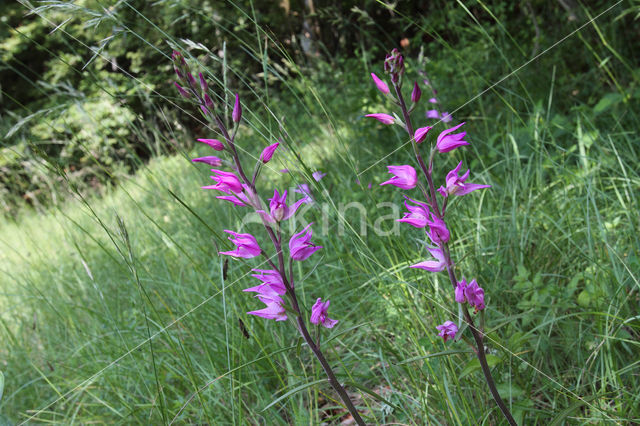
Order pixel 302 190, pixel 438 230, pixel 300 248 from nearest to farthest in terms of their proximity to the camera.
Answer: pixel 438 230, pixel 300 248, pixel 302 190

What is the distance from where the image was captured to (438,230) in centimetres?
87

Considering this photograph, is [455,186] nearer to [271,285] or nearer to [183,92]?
[271,285]

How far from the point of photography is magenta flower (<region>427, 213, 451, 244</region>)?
0.86 metres

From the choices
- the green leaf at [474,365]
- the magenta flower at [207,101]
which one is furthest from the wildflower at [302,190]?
the green leaf at [474,365]

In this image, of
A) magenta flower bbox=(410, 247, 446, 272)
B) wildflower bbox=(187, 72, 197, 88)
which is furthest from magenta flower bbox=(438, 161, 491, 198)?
wildflower bbox=(187, 72, 197, 88)

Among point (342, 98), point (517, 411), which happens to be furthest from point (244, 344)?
point (342, 98)

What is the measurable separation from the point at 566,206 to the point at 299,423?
4.75 ft

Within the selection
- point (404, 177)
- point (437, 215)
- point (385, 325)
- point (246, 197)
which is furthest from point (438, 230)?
point (385, 325)

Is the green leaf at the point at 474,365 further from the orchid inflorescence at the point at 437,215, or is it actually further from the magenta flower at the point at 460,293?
the magenta flower at the point at 460,293

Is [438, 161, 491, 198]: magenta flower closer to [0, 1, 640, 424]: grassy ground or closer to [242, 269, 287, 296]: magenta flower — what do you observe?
[0, 1, 640, 424]: grassy ground

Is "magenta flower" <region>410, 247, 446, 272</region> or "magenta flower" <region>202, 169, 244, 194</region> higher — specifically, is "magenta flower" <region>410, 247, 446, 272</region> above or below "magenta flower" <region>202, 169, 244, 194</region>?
below

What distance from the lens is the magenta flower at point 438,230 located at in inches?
34.0

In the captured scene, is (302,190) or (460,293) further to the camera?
(302,190)

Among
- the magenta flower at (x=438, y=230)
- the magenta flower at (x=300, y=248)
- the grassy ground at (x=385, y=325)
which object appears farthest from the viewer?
the grassy ground at (x=385, y=325)
